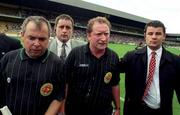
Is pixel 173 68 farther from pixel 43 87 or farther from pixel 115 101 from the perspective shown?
pixel 43 87

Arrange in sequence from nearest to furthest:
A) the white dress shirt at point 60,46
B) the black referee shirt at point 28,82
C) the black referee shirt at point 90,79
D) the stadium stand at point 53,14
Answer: the black referee shirt at point 28,82
the black referee shirt at point 90,79
the white dress shirt at point 60,46
the stadium stand at point 53,14

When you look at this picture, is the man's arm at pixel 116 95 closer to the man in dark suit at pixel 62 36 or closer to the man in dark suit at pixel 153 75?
the man in dark suit at pixel 153 75

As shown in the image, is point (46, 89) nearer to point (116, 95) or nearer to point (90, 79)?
point (90, 79)

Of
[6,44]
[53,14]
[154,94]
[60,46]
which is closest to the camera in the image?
[154,94]

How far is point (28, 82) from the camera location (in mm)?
3170

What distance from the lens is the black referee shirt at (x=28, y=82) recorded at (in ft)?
10.4

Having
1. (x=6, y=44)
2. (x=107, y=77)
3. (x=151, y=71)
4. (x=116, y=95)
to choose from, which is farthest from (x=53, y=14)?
(x=107, y=77)

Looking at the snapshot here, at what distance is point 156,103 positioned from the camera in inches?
177

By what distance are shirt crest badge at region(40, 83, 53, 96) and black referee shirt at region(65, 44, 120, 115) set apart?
2.99 ft

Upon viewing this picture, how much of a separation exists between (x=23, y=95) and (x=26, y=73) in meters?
0.22

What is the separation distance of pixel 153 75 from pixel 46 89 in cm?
187

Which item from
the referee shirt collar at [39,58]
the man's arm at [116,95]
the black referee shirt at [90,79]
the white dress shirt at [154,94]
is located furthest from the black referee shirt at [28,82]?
the white dress shirt at [154,94]

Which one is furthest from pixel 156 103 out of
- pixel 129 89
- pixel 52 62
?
pixel 52 62

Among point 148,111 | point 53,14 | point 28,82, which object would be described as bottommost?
point 148,111
